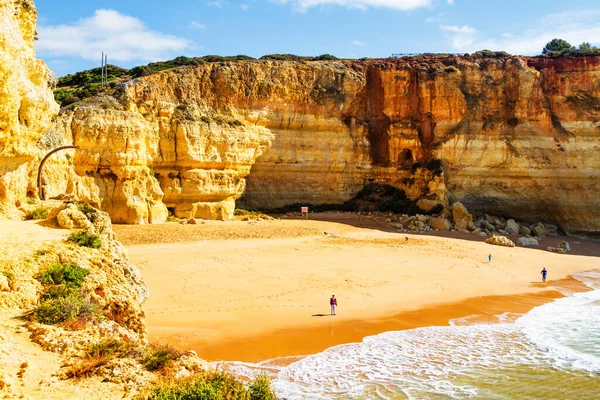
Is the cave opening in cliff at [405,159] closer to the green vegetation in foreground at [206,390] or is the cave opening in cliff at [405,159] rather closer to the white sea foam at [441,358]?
the white sea foam at [441,358]

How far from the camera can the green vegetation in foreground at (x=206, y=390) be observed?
4922mm

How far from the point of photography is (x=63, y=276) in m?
7.14

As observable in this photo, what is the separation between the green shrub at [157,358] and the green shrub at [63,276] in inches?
75.8

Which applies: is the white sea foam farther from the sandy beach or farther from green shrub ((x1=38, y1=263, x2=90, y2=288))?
green shrub ((x1=38, y1=263, x2=90, y2=288))

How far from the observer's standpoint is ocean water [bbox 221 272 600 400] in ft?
29.7

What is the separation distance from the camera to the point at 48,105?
10578 millimetres

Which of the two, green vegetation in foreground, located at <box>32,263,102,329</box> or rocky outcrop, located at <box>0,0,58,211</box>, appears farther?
rocky outcrop, located at <box>0,0,58,211</box>

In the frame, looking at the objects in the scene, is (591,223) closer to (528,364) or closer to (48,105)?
(528,364)

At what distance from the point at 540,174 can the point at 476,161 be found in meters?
4.42

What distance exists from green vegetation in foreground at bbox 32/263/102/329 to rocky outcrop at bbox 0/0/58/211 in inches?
118

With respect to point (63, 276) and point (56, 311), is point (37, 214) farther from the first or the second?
point (56, 311)

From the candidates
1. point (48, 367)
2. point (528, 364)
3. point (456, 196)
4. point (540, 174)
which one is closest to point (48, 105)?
point (48, 367)

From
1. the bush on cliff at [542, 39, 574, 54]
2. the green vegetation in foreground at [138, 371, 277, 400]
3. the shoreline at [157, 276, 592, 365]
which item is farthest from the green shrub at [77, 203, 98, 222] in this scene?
the bush on cliff at [542, 39, 574, 54]

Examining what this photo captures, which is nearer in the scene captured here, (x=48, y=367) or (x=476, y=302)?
(x=48, y=367)
